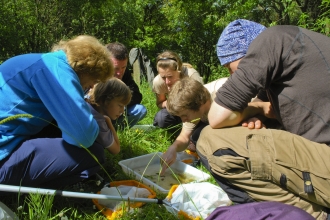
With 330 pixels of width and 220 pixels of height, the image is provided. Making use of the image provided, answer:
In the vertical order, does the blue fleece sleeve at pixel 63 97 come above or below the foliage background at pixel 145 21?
above

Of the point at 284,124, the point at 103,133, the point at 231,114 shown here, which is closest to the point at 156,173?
the point at 103,133

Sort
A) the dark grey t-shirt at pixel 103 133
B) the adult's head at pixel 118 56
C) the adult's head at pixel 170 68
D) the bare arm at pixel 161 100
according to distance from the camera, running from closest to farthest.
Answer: the dark grey t-shirt at pixel 103 133, the adult's head at pixel 118 56, the adult's head at pixel 170 68, the bare arm at pixel 161 100

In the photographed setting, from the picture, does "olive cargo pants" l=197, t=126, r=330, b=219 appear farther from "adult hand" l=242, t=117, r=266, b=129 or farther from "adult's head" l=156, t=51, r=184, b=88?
"adult's head" l=156, t=51, r=184, b=88

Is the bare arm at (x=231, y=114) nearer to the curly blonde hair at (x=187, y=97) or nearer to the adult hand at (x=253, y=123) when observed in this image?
the adult hand at (x=253, y=123)

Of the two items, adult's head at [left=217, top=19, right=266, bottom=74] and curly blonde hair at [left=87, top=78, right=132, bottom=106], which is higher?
adult's head at [left=217, top=19, right=266, bottom=74]

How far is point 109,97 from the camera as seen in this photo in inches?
109

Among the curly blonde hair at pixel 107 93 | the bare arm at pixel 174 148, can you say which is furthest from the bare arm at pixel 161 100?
the curly blonde hair at pixel 107 93

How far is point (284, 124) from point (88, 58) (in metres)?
1.17

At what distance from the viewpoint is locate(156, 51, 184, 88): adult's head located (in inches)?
148

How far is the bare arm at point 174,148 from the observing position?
8.81 ft

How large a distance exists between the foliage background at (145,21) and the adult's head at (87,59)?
260 inches

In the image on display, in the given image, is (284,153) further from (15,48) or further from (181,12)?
(181,12)

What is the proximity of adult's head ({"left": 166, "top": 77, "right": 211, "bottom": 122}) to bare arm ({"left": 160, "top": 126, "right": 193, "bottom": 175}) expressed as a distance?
183 millimetres

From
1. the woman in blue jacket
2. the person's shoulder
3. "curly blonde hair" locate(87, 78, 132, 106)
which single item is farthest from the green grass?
the person's shoulder
